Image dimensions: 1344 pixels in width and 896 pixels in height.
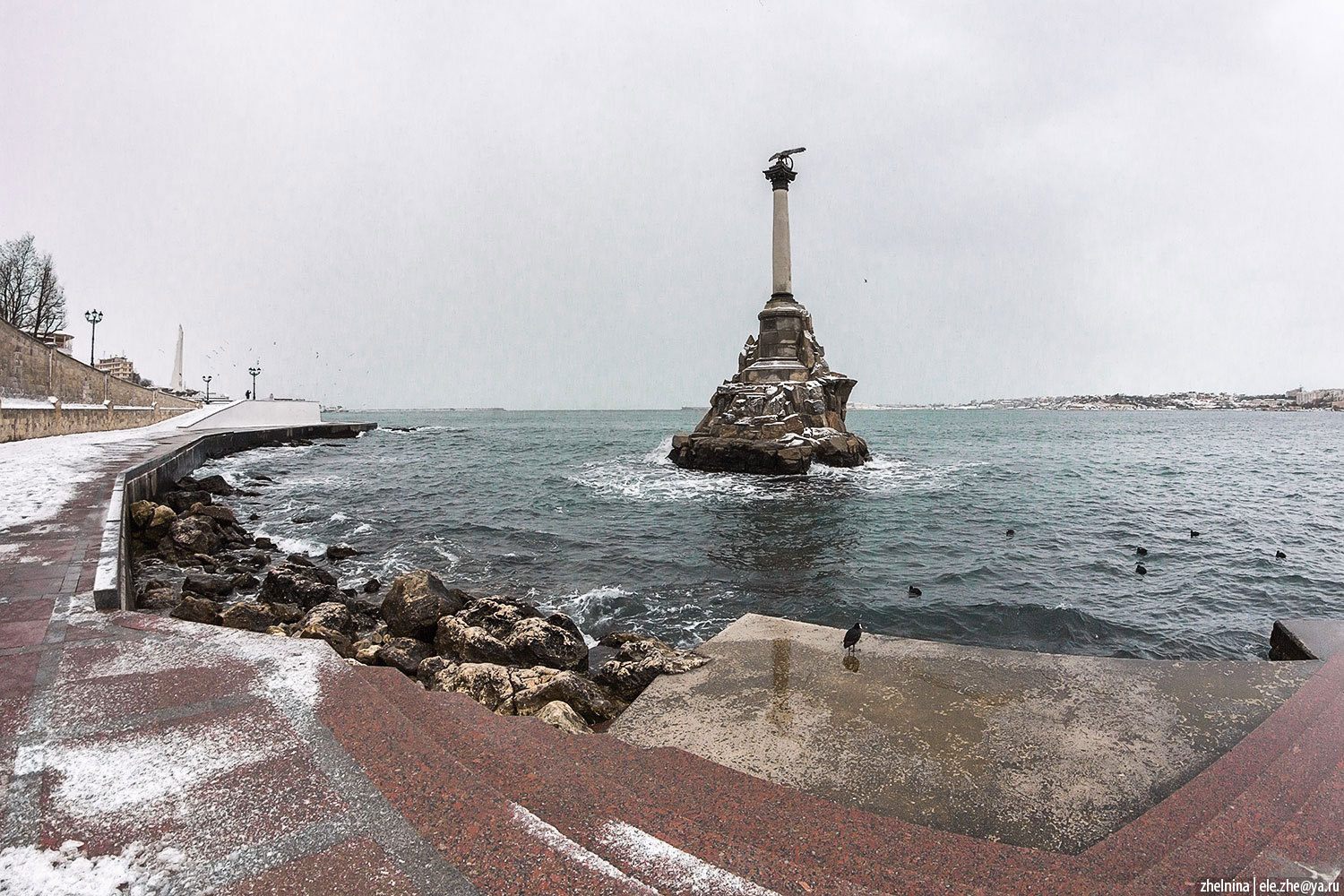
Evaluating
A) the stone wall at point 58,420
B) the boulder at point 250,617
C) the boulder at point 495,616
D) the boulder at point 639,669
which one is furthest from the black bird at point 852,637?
the stone wall at point 58,420

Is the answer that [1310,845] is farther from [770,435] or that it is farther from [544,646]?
[770,435]

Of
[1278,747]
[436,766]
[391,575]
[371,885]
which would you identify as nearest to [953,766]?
[1278,747]

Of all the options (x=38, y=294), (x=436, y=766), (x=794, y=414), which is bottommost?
(x=436, y=766)

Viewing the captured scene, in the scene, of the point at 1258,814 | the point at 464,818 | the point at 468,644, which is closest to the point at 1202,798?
the point at 1258,814

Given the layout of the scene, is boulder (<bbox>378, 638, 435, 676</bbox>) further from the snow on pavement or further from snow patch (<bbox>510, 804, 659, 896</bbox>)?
the snow on pavement

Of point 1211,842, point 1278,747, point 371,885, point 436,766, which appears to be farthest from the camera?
point 1278,747

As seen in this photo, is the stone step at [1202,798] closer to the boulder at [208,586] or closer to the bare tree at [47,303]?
the boulder at [208,586]

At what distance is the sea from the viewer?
9352 millimetres

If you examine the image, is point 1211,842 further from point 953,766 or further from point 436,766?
point 436,766

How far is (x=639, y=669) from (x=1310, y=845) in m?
4.41

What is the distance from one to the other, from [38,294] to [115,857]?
177ft

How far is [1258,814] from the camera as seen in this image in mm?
2631

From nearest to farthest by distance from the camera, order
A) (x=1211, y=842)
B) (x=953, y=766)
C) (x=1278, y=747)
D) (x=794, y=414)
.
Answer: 1. (x=1211, y=842)
2. (x=1278, y=747)
3. (x=953, y=766)
4. (x=794, y=414)

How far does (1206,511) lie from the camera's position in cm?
1880
